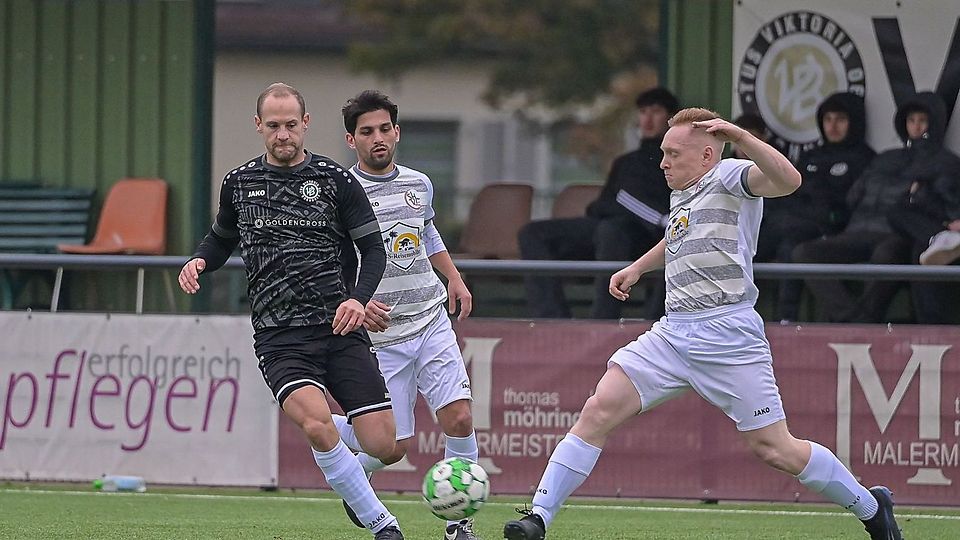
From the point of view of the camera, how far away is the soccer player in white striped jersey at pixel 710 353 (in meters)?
6.85

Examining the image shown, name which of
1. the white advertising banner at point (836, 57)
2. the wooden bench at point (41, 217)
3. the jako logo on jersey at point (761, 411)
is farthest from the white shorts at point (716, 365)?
the wooden bench at point (41, 217)

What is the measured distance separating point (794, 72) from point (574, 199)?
7.23 ft

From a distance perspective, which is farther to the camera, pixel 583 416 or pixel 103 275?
pixel 103 275

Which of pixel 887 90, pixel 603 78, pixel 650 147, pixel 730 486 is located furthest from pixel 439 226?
pixel 730 486

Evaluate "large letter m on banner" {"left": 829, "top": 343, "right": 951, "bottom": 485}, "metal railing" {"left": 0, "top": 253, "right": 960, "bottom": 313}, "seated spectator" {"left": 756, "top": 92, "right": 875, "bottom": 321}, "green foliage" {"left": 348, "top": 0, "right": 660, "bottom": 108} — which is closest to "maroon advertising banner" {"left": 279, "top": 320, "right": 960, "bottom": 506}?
"large letter m on banner" {"left": 829, "top": 343, "right": 951, "bottom": 485}

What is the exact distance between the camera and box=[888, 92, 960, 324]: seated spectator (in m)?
11.4

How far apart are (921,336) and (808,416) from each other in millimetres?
817

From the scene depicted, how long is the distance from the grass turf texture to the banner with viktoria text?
19 centimetres

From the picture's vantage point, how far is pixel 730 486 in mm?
9938

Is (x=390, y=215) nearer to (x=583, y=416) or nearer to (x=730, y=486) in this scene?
(x=583, y=416)

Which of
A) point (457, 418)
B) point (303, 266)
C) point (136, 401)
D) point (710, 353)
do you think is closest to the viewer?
point (303, 266)

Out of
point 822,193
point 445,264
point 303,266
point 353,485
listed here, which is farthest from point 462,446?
point 822,193

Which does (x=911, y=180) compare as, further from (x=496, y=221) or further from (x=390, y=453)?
(x=390, y=453)

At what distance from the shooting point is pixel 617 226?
39.8 ft
